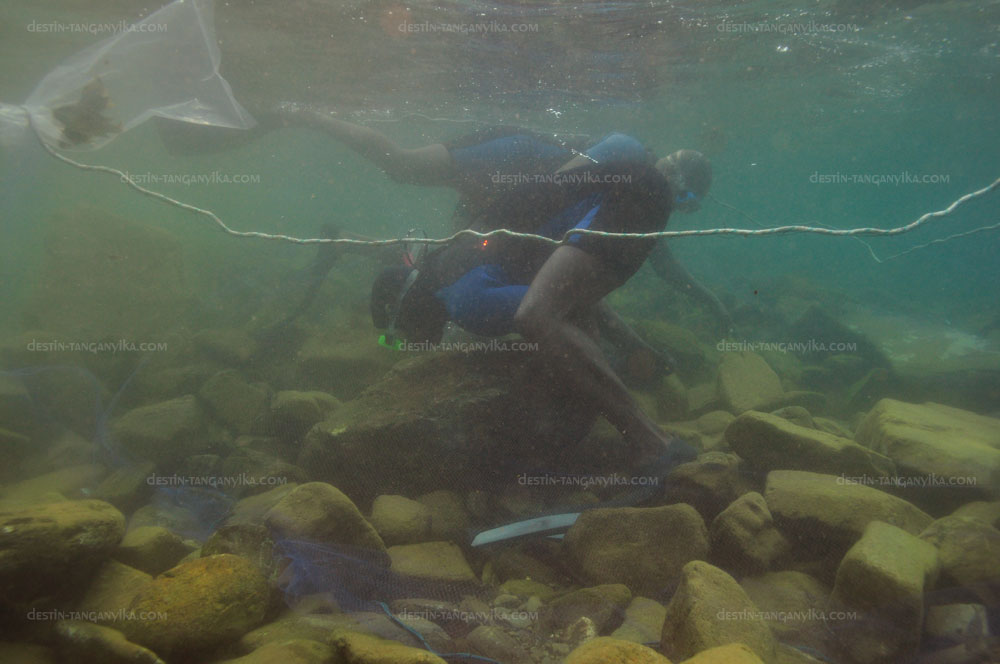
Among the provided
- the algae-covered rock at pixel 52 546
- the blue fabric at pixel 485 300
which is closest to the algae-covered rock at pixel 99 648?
the algae-covered rock at pixel 52 546

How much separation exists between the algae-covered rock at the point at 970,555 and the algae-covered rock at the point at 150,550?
4269 mm

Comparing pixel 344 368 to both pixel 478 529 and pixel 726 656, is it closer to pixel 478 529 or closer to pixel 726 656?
pixel 478 529

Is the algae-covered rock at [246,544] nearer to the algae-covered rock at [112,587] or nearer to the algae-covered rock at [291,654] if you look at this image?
the algae-covered rock at [112,587]

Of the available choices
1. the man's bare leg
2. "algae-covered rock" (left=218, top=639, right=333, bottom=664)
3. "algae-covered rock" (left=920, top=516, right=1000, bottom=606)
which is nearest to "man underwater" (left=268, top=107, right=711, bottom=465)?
the man's bare leg

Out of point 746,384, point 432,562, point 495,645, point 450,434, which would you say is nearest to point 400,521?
point 432,562

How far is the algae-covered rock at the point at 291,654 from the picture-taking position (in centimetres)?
170

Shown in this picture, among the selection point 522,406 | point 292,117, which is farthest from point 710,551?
point 292,117

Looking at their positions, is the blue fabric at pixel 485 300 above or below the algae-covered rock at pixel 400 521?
above

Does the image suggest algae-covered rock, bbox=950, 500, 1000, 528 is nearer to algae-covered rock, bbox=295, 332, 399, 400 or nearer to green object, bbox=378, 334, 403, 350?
green object, bbox=378, 334, 403, 350

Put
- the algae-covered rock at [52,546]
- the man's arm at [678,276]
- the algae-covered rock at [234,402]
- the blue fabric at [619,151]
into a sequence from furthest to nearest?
the man's arm at [678,276] < the algae-covered rock at [234,402] < the blue fabric at [619,151] < the algae-covered rock at [52,546]

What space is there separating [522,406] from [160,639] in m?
2.77

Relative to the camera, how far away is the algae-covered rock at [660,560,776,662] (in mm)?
1885

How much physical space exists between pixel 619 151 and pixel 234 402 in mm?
4986

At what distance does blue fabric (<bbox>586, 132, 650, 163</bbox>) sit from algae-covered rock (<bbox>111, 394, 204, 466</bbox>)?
185 inches
